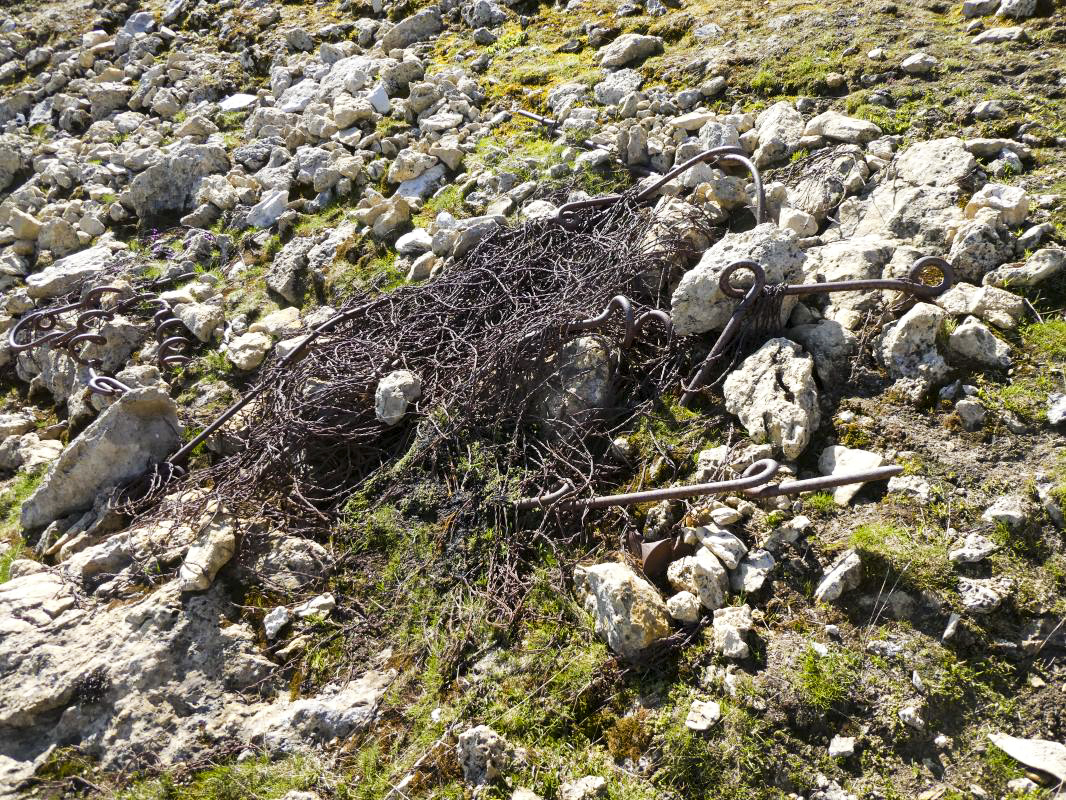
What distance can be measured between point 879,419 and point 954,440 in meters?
0.34

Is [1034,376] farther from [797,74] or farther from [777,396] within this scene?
[797,74]

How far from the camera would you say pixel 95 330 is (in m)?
6.66

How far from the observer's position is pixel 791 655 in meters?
2.92

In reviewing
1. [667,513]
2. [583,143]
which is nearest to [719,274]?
[667,513]

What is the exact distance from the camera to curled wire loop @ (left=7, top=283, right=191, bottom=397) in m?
6.20

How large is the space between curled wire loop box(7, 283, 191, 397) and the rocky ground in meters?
0.07

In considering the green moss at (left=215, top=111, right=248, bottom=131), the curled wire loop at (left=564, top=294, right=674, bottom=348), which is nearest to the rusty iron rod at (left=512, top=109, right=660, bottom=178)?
the curled wire loop at (left=564, top=294, right=674, bottom=348)

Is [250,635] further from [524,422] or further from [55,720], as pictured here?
[524,422]

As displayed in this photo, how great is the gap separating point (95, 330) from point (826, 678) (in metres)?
6.70

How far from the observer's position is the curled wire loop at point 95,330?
20.3 feet

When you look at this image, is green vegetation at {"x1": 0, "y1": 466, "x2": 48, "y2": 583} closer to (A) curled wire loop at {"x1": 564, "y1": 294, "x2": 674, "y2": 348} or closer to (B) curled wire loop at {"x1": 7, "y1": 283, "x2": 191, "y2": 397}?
(B) curled wire loop at {"x1": 7, "y1": 283, "x2": 191, "y2": 397}

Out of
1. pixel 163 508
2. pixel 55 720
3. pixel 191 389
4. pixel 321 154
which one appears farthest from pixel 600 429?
pixel 321 154

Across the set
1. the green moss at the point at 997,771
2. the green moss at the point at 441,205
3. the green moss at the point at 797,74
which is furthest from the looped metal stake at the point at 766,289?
the green moss at the point at 441,205

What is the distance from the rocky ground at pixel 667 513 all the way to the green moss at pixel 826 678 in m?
0.01
